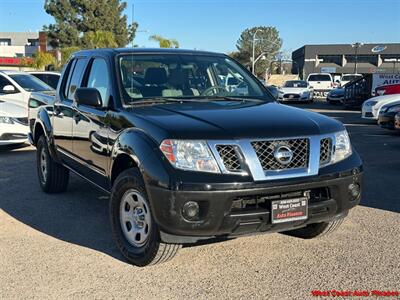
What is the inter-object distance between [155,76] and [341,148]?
1914 mm

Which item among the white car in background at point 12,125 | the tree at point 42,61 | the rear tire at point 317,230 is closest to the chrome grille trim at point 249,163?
the rear tire at point 317,230

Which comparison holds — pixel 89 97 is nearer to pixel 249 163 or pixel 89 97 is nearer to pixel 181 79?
pixel 181 79

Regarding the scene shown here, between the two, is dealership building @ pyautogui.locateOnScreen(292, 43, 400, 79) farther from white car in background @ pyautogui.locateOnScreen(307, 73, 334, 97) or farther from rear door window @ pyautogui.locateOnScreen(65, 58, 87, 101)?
rear door window @ pyautogui.locateOnScreen(65, 58, 87, 101)

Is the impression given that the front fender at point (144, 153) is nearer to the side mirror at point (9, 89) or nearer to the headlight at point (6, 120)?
the headlight at point (6, 120)

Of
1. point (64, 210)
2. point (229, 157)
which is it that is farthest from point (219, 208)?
point (64, 210)

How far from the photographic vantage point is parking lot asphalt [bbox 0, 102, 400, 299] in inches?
149

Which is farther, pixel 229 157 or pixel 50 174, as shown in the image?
pixel 50 174

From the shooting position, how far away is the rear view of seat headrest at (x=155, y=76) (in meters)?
4.90

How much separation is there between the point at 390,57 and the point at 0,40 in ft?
244

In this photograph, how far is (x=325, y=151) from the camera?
4.05 m

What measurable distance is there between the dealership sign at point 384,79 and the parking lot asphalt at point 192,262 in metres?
16.8

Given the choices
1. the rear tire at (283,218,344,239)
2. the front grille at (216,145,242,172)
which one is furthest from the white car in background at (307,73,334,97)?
Result: the front grille at (216,145,242,172)

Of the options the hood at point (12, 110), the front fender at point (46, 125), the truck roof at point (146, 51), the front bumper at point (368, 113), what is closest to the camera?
the truck roof at point (146, 51)

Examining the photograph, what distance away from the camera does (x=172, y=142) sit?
3715mm
